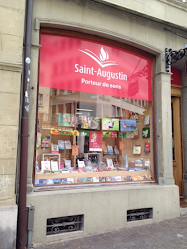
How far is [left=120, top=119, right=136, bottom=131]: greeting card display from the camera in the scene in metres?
6.45

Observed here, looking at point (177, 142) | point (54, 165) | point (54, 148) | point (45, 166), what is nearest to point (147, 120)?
point (177, 142)

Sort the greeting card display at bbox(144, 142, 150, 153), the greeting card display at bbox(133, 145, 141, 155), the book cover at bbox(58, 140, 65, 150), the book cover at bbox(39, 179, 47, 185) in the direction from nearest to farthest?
the book cover at bbox(39, 179, 47, 185)
the book cover at bbox(58, 140, 65, 150)
the greeting card display at bbox(144, 142, 150, 153)
the greeting card display at bbox(133, 145, 141, 155)

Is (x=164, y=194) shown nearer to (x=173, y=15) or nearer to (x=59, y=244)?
(x=59, y=244)

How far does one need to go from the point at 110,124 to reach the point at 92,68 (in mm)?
1621

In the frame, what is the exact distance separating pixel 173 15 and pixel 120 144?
12.9 feet

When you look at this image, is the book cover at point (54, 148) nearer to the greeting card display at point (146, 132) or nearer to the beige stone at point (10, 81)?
the beige stone at point (10, 81)

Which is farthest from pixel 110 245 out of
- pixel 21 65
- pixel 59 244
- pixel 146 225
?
pixel 21 65

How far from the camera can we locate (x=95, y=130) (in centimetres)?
618

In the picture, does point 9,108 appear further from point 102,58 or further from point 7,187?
point 102,58

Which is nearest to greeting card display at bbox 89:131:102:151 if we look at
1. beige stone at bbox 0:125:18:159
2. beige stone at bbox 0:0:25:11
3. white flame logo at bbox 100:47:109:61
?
white flame logo at bbox 100:47:109:61

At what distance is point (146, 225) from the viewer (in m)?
5.38

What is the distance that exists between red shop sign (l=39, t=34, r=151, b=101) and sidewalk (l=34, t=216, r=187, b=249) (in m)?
3.33

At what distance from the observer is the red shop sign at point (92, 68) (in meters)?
5.27

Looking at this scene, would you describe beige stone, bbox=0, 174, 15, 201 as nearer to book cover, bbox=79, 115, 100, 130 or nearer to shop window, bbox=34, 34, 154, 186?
shop window, bbox=34, 34, 154, 186
